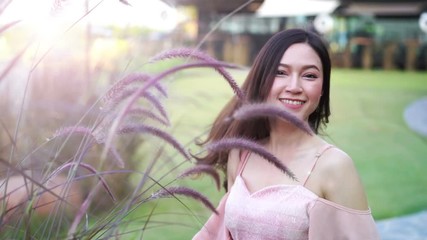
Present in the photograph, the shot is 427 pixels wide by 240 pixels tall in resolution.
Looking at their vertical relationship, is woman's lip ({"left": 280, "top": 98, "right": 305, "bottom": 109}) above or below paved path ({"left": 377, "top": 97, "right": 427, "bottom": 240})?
above

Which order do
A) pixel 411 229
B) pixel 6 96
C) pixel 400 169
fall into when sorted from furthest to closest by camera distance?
pixel 400 169, pixel 411 229, pixel 6 96

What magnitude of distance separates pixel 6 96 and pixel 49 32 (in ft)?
8.73

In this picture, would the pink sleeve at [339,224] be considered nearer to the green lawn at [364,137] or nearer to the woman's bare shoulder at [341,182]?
the woman's bare shoulder at [341,182]

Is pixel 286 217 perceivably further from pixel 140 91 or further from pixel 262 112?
pixel 140 91

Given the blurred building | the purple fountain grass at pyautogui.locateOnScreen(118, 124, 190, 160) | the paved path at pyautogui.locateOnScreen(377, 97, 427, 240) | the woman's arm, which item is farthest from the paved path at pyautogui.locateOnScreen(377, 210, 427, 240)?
the blurred building

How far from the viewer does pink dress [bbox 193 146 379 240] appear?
6.64 feet

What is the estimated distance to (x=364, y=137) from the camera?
8.92 m

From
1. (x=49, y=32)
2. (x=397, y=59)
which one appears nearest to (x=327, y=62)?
(x=49, y=32)

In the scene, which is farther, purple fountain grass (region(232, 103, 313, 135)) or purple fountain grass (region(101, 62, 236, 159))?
purple fountain grass (region(232, 103, 313, 135))

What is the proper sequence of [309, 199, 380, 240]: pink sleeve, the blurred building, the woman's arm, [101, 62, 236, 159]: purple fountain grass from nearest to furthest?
[101, 62, 236, 159]: purple fountain grass, [309, 199, 380, 240]: pink sleeve, the woman's arm, the blurred building

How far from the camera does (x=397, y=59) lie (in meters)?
21.4

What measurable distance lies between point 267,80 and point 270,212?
15.8 inches

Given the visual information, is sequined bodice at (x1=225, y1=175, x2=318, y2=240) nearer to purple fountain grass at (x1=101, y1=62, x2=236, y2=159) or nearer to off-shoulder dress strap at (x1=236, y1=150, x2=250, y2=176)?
off-shoulder dress strap at (x1=236, y1=150, x2=250, y2=176)

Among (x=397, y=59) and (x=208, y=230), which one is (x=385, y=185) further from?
(x=397, y=59)
